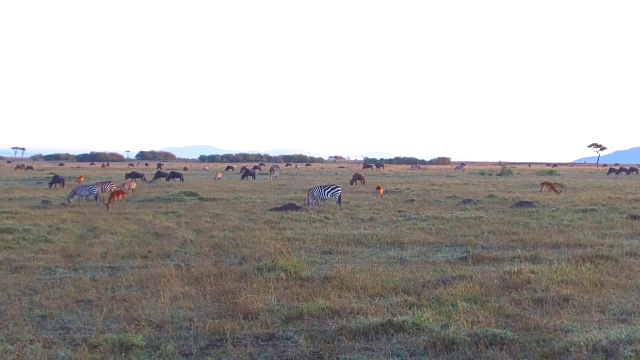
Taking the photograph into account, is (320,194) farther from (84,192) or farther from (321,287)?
(321,287)

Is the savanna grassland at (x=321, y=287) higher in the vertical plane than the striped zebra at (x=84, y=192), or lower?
lower

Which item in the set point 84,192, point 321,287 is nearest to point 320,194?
point 84,192

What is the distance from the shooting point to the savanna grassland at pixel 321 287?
671 centimetres

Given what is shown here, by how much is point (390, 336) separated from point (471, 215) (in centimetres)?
1270

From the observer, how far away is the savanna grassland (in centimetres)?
671

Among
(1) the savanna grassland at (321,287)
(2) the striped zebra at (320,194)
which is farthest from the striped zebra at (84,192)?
(2) the striped zebra at (320,194)

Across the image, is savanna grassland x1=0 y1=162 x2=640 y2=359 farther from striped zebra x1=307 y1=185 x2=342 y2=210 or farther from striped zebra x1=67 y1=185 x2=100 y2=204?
striped zebra x1=67 y1=185 x2=100 y2=204

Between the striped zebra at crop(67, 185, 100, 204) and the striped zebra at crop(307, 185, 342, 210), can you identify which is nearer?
the striped zebra at crop(307, 185, 342, 210)

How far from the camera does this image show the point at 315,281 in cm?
991

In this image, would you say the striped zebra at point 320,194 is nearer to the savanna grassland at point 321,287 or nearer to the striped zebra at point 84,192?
the savanna grassland at point 321,287

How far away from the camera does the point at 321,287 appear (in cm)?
942

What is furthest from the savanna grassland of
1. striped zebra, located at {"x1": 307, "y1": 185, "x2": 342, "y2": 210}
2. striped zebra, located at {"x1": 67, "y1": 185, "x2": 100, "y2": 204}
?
striped zebra, located at {"x1": 67, "y1": 185, "x2": 100, "y2": 204}

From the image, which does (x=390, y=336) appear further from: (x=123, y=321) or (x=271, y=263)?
(x=271, y=263)

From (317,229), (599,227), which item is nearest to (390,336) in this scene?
(317,229)
